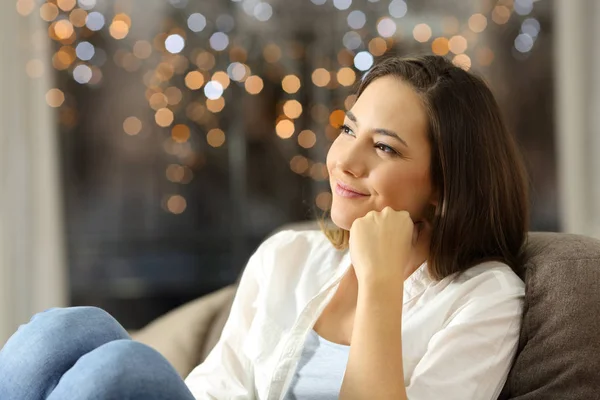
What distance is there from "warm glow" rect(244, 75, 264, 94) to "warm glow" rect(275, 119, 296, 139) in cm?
21

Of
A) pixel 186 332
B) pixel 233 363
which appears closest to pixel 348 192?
pixel 233 363

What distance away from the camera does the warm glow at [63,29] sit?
404 cm

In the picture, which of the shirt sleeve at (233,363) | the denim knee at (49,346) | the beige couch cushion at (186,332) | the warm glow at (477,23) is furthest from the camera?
the warm glow at (477,23)

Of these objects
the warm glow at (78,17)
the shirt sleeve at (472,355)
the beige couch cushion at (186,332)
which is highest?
the warm glow at (78,17)

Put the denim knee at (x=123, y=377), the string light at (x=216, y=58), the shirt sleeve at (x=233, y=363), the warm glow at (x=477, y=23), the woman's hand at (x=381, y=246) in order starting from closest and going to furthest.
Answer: the denim knee at (x=123, y=377) → the woman's hand at (x=381, y=246) → the shirt sleeve at (x=233, y=363) → the warm glow at (x=477, y=23) → the string light at (x=216, y=58)

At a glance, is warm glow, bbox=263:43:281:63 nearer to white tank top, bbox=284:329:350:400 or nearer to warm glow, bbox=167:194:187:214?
warm glow, bbox=167:194:187:214

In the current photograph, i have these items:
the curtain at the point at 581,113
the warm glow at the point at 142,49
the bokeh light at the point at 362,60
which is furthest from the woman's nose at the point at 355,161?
the warm glow at the point at 142,49

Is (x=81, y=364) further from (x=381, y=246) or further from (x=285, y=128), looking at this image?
(x=285, y=128)

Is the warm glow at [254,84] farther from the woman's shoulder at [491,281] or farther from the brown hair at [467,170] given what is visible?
the woman's shoulder at [491,281]

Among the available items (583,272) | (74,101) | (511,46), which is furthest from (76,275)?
(583,272)

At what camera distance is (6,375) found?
118 centimetres

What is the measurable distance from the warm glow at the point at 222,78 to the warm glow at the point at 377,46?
0.77m

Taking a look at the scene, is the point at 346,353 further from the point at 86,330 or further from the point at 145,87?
the point at 145,87

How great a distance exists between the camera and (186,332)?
73.3 inches
